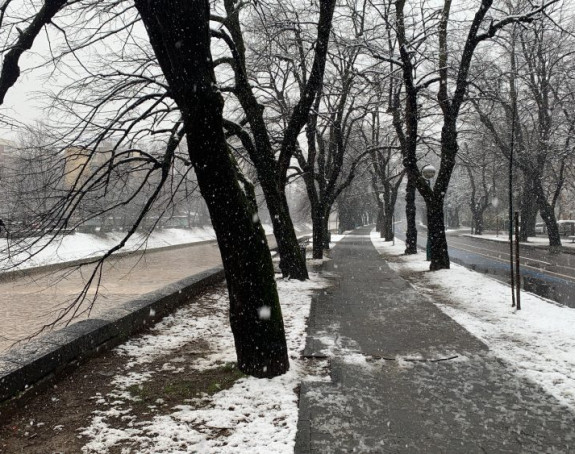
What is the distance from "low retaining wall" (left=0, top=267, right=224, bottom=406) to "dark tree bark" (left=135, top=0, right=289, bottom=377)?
1961 millimetres

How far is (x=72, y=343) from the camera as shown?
16.9ft

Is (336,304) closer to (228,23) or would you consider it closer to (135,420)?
(135,420)

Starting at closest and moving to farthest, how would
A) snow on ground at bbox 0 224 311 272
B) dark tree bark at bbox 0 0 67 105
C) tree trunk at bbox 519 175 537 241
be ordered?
dark tree bark at bbox 0 0 67 105 → snow on ground at bbox 0 224 311 272 → tree trunk at bbox 519 175 537 241

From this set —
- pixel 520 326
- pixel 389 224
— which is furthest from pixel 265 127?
pixel 389 224

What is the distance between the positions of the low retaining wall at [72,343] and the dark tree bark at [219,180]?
77.2 inches

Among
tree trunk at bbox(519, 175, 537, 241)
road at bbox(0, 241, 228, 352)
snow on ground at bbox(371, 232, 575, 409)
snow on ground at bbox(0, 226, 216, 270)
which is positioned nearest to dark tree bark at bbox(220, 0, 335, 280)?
road at bbox(0, 241, 228, 352)

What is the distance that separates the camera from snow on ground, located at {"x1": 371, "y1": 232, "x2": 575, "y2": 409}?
5191 mm

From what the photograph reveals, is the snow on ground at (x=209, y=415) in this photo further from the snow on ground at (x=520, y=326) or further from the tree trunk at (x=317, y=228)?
the tree trunk at (x=317, y=228)

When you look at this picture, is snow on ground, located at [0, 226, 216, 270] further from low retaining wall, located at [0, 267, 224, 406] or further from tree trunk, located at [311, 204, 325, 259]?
low retaining wall, located at [0, 267, 224, 406]

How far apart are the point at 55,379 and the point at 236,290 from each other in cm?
219

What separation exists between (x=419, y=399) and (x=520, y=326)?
3927 mm

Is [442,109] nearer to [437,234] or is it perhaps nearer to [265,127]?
[437,234]

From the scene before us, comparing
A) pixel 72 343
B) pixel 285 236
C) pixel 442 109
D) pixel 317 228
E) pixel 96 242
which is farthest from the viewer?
pixel 96 242

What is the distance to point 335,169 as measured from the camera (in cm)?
1681
